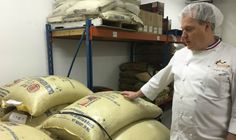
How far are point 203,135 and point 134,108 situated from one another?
52cm

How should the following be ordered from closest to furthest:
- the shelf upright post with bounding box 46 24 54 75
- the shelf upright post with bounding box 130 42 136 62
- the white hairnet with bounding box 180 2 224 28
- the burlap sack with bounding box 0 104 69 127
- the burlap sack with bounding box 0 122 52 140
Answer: the burlap sack with bounding box 0 122 52 140
the white hairnet with bounding box 180 2 224 28
the burlap sack with bounding box 0 104 69 127
the shelf upright post with bounding box 46 24 54 75
the shelf upright post with bounding box 130 42 136 62

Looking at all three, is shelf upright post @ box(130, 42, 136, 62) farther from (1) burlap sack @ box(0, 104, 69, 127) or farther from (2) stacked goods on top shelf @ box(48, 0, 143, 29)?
(1) burlap sack @ box(0, 104, 69, 127)

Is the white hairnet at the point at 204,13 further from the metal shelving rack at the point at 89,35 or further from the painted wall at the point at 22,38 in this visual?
the painted wall at the point at 22,38

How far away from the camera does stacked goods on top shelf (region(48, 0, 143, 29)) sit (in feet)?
6.93

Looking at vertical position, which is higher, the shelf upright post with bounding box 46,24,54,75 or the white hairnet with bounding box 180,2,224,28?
the white hairnet with bounding box 180,2,224,28

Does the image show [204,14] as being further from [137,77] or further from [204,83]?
[137,77]

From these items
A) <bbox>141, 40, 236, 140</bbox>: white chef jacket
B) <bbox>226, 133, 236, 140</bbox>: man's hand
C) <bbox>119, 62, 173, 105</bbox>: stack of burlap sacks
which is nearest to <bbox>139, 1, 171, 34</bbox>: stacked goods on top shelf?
<bbox>119, 62, 173, 105</bbox>: stack of burlap sacks

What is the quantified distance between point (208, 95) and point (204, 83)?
0.23 feet

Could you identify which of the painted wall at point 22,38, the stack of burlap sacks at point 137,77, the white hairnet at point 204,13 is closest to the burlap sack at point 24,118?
the painted wall at point 22,38

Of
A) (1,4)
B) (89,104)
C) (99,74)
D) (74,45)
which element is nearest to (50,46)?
(74,45)

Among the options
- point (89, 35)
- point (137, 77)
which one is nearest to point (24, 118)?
point (89, 35)

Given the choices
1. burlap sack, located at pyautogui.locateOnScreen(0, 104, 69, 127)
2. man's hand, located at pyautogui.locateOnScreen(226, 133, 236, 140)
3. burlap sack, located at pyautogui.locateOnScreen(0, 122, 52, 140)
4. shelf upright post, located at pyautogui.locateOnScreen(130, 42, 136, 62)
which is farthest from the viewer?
shelf upright post, located at pyautogui.locateOnScreen(130, 42, 136, 62)

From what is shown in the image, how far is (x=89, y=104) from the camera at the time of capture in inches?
64.1

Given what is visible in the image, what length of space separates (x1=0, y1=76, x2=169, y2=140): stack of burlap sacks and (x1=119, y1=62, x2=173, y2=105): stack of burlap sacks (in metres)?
1.26
